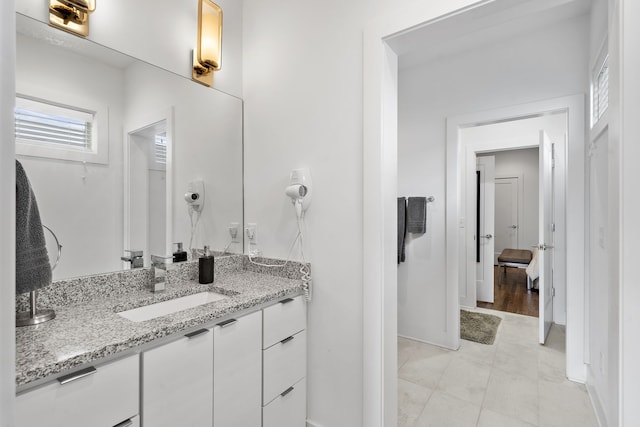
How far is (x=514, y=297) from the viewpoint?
447 centimetres

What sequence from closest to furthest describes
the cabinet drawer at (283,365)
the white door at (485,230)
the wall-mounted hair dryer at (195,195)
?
the cabinet drawer at (283,365)
the wall-mounted hair dryer at (195,195)
the white door at (485,230)

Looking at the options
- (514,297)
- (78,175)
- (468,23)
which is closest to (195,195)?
(78,175)

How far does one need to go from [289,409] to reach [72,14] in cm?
207

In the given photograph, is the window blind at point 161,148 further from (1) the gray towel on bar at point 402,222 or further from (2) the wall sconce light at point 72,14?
(1) the gray towel on bar at point 402,222

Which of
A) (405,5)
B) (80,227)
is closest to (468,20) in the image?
(405,5)

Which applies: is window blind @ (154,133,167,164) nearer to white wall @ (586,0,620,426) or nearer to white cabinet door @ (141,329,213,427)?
white cabinet door @ (141,329,213,427)

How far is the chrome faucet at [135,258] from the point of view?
58.3 inches

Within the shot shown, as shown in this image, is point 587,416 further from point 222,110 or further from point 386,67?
point 222,110

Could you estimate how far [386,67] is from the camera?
4.86ft

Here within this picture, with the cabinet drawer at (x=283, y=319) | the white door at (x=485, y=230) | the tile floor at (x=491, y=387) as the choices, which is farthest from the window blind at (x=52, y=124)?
the white door at (x=485, y=230)

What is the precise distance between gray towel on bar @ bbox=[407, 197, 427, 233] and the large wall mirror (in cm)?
185

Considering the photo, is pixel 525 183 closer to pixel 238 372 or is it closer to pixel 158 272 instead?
pixel 238 372

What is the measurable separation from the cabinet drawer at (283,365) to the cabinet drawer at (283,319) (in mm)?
34

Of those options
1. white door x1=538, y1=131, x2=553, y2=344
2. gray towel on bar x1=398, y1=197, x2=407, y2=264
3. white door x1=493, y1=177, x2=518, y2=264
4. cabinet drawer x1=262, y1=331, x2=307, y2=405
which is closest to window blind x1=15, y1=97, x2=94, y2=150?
cabinet drawer x1=262, y1=331, x2=307, y2=405
